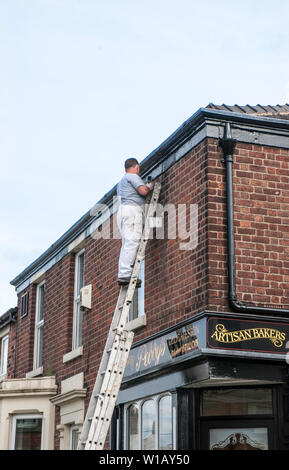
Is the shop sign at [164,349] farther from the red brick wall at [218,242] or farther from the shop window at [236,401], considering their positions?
the shop window at [236,401]

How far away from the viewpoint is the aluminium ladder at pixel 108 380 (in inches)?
362

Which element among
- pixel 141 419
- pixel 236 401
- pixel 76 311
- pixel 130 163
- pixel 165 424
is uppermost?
pixel 130 163

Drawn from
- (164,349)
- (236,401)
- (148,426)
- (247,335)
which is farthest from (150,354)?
(247,335)

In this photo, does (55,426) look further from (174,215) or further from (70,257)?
(174,215)

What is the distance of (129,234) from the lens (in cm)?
1115

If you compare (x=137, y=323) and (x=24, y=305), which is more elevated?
(x=24, y=305)

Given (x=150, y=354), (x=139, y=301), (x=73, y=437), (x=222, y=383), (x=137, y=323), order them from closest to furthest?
1. (x=222, y=383)
2. (x=150, y=354)
3. (x=137, y=323)
4. (x=139, y=301)
5. (x=73, y=437)

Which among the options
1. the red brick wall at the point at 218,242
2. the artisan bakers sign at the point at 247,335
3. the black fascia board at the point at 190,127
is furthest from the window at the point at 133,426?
the black fascia board at the point at 190,127

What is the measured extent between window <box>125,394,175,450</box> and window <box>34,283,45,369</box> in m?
5.39

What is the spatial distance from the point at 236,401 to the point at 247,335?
1081 millimetres

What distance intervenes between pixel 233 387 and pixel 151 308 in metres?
2.02

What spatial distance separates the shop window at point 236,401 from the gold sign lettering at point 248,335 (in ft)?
2.39

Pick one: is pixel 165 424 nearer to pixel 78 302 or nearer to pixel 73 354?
pixel 73 354
